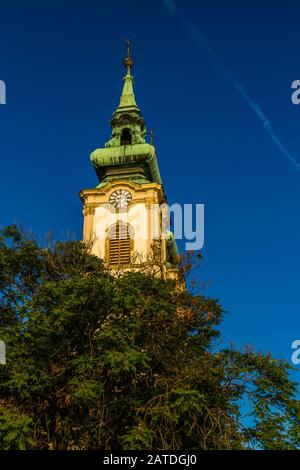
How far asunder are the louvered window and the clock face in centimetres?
121

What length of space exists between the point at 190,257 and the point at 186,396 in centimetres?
577

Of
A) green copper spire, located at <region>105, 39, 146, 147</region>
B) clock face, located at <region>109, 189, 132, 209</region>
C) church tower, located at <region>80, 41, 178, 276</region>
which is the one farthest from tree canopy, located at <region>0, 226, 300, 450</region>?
green copper spire, located at <region>105, 39, 146, 147</region>

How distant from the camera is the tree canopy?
53.8 ft

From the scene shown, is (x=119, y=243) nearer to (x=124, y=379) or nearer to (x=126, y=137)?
(x=126, y=137)

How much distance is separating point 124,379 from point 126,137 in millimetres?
27004

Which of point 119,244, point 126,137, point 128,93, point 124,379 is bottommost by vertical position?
point 124,379

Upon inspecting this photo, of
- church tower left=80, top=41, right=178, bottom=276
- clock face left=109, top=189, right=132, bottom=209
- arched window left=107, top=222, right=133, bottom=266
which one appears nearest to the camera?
arched window left=107, top=222, right=133, bottom=266

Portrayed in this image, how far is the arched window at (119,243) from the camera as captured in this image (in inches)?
1403

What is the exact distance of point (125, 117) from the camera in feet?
145

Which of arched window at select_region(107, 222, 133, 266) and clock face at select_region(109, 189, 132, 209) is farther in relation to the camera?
clock face at select_region(109, 189, 132, 209)

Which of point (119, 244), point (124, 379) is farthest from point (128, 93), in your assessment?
point (124, 379)

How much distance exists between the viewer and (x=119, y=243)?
3650 cm

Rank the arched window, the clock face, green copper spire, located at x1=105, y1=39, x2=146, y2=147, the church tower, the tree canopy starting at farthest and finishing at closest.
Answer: green copper spire, located at x1=105, y1=39, x2=146, y2=147, the clock face, the church tower, the arched window, the tree canopy

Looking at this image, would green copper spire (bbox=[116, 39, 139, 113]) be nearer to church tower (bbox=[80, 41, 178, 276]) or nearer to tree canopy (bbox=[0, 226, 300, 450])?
church tower (bbox=[80, 41, 178, 276])
